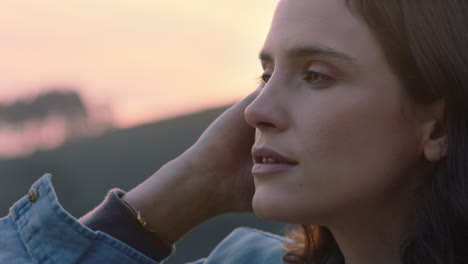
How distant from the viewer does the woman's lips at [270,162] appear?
1.89m

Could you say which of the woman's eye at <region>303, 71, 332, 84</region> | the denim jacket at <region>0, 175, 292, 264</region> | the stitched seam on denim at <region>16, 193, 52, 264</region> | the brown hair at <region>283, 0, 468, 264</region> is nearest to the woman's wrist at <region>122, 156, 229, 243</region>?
the denim jacket at <region>0, 175, 292, 264</region>

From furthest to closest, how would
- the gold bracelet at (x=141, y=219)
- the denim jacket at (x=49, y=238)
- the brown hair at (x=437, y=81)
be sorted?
the gold bracelet at (x=141, y=219)
the denim jacket at (x=49, y=238)
the brown hair at (x=437, y=81)

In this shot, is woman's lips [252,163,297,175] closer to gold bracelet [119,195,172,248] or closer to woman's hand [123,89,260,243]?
woman's hand [123,89,260,243]

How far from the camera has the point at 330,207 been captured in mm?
1897

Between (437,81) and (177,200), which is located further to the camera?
(177,200)

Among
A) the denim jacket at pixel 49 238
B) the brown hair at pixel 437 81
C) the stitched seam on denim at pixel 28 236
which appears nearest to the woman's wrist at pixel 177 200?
the denim jacket at pixel 49 238

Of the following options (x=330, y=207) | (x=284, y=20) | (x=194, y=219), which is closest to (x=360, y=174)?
(x=330, y=207)

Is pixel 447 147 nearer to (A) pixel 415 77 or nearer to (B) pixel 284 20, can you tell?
(A) pixel 415 77

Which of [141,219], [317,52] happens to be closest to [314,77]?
[317,52]

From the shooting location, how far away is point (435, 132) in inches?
75.9

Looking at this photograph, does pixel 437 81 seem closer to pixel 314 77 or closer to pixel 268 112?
pixel 314 77

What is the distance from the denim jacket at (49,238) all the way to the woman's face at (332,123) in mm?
634

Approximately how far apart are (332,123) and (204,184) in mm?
754

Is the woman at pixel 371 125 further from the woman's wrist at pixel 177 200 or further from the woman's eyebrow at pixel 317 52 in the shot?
the woman's wrist at pixel 177 200
